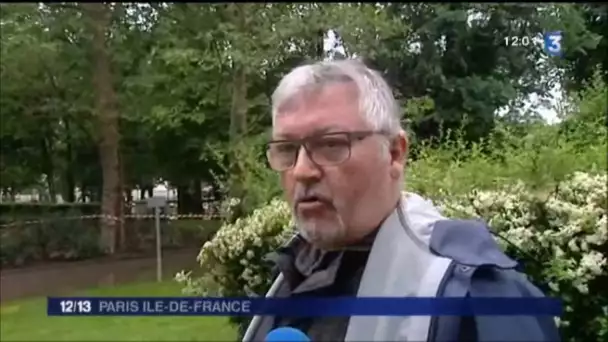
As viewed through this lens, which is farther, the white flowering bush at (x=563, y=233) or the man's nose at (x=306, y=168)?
the white flowering bush at (x=563, y=233)

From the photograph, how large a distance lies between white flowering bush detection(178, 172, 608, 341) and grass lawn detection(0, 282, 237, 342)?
49 millimetres

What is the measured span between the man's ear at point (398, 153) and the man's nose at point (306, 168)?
0.27 feet

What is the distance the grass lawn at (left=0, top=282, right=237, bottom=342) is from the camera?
1074 mm

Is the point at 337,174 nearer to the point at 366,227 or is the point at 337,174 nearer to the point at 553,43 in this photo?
the point at 366,227

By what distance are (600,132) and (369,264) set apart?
1.37 feet

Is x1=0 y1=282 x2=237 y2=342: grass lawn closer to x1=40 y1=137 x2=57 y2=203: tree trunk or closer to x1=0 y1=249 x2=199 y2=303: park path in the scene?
x1=0 y1=249 x2=199 y2=303: park path

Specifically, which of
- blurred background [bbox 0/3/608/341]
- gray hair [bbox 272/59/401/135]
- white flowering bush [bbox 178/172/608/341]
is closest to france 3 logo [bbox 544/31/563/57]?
blurred background [bbox 0/3/608/341]

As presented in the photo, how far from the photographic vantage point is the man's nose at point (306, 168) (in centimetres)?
90

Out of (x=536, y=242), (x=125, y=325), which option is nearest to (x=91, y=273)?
(x=125, y=325)

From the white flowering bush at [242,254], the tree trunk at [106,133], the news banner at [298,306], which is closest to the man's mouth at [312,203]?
the news banner at [298,306]

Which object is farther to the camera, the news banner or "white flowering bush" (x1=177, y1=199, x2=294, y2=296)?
"white flowering bush" (x1=177, y1=199, x2=294, y2=296)

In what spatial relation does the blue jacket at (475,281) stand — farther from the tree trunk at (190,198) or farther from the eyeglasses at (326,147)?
the tree trunk at (190,198)

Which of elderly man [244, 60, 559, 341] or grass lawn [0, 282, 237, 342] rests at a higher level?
elderly man [244, 60, 559, 341]

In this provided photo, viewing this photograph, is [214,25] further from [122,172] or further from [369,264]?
[369,264]
